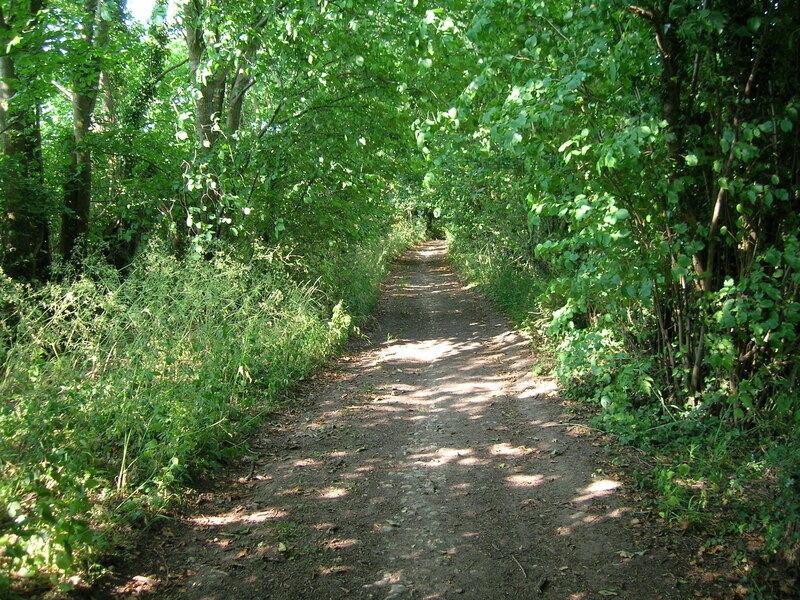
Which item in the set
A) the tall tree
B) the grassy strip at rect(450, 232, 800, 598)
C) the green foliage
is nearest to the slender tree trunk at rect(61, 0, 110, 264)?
the tall tree

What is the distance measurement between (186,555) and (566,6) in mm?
5418

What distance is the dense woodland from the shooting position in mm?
3939

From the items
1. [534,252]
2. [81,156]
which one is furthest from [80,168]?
[534,252]

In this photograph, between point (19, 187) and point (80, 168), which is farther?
point (80, 168)

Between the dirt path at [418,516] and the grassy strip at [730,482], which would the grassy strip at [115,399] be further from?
the grassy strip at [730,482]

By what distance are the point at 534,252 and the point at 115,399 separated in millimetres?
4057

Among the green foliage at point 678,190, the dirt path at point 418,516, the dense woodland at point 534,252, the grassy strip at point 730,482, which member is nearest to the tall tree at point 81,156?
the dense woodland at point 534,252

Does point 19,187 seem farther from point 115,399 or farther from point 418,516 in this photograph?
point 418,516

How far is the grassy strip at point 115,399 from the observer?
3254mm

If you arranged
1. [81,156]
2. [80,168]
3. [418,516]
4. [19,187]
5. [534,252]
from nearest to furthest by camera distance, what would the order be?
1. [418,516]
2. [534,252]
3. [19,187]
4. [80,168]
5. [81,156]

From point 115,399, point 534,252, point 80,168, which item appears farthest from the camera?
point 80,168

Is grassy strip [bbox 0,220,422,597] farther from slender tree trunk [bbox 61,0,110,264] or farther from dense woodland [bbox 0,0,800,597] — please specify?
slender tree trunk [bbox 61,0,110,264]

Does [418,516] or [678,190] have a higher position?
[678,190]

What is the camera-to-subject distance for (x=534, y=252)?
5891 mm
